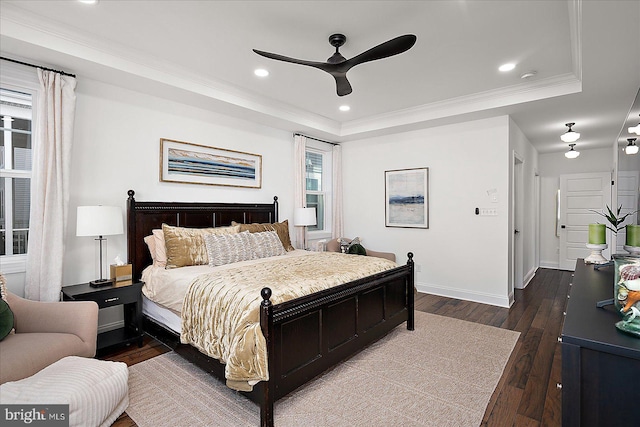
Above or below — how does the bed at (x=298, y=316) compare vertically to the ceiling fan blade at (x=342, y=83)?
below

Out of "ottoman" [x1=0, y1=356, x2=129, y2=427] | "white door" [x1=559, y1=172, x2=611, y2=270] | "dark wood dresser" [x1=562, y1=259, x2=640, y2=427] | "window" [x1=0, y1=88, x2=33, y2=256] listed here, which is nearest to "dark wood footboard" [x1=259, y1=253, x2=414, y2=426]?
"ottoman" [x1=0, y1=356, x2=129, y2=427]

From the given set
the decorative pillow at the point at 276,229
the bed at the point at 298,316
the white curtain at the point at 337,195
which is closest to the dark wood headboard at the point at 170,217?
the bed at the point at 298,316

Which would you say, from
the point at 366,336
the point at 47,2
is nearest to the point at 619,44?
the point at 366,336

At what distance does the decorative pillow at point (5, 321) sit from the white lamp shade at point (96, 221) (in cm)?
81

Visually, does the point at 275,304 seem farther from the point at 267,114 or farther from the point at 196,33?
the point at 267,114

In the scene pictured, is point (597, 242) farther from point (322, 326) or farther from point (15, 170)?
point (15, 170)

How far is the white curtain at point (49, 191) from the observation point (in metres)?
2.73

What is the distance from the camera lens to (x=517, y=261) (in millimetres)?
5312

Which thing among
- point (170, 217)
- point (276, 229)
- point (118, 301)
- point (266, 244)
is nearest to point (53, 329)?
point (118, 301)

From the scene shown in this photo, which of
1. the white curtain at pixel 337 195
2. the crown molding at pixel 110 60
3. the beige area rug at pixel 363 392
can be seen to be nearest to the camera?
the beige area rug at pixel 363 392

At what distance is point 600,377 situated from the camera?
1.13 meters

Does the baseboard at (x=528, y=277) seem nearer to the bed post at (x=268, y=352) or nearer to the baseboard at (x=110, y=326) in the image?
the bed post at (x=268, y=352)

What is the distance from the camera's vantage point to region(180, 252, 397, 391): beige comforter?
1.98m

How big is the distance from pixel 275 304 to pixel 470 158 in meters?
3.85
